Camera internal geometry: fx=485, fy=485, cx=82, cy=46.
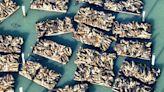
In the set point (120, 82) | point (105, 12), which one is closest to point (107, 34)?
point (105, 12)

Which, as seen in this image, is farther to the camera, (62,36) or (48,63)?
(62,36)

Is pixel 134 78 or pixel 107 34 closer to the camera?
pixel 134 78

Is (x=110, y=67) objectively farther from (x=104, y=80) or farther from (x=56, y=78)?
(x=56, y=78)

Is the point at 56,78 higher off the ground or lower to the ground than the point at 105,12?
lower

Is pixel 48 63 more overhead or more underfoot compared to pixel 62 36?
more underfoot

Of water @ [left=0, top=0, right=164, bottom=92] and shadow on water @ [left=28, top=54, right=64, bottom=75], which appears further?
shadow on water @ [left=28, top=54, right=64, bottom=75]

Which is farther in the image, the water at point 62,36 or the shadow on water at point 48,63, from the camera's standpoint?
the shadow on water at point 48,63
